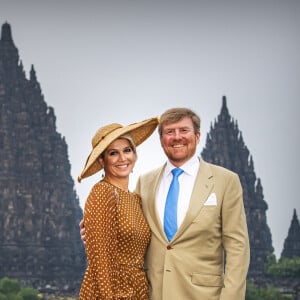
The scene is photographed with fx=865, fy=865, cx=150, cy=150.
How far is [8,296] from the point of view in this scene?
2867 cm

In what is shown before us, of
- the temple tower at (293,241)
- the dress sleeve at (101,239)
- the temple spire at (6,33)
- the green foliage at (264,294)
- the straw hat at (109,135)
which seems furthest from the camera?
the temple tower at (293,241)

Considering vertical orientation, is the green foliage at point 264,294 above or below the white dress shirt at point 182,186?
below

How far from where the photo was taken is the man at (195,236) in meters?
4.17

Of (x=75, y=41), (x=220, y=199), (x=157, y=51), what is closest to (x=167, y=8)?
(x=157, y=51)

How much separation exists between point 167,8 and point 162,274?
117ft

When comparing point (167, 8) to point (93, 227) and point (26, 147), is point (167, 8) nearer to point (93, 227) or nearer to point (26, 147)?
point (26, 147)

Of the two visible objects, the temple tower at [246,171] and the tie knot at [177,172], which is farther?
the temple tower at [246,171]

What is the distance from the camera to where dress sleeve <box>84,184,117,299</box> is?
13.1ft

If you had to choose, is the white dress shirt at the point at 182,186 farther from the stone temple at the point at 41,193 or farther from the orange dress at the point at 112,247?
the stone temple at the point at 41,193

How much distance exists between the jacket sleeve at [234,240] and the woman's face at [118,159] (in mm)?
502

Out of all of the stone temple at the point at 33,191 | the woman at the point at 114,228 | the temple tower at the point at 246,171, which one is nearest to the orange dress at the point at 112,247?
the woman at the point at 114,228

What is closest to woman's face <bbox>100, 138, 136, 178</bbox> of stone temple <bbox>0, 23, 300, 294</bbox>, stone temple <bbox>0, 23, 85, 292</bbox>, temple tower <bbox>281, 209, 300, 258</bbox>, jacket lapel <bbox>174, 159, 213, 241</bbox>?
jacket lapel <bbox>174, 159, 213, 241</bbox>

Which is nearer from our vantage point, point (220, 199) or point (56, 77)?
point (220, 199)

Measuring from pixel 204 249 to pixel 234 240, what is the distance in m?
0.15
